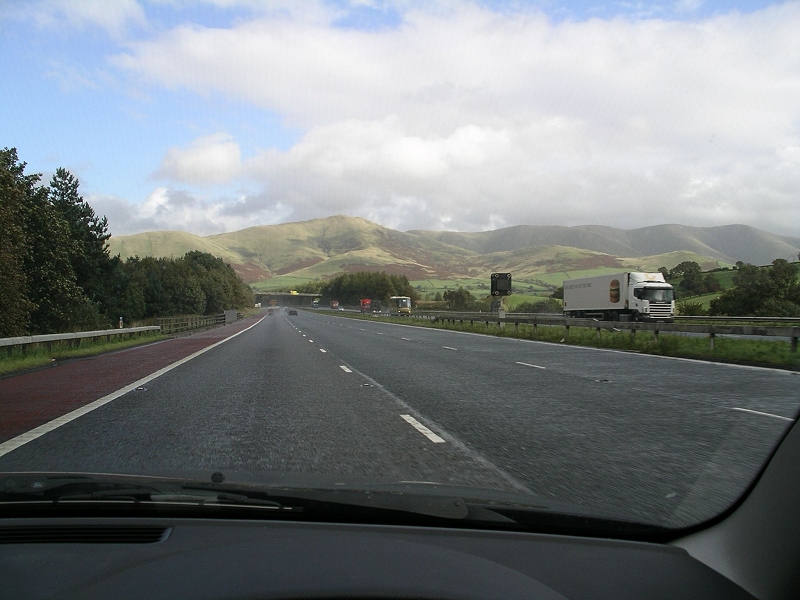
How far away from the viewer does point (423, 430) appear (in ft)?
26.0

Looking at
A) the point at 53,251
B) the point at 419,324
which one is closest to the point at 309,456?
the point at 53,251

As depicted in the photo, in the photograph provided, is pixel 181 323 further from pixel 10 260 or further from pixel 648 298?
pixel 648 298

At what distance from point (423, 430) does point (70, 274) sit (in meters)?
44.7

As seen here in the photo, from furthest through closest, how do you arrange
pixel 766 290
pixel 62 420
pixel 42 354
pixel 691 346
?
Result: pixel 766 290 → pixel 42 354 → pixel 691 346 → pixel 62 420

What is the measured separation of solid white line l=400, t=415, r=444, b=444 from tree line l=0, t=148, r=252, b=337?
30985 mm

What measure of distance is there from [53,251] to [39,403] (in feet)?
122

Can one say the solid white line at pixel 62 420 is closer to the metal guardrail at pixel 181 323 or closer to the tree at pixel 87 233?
the metal guardrail at pixel 181 323

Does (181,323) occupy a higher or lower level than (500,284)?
lower

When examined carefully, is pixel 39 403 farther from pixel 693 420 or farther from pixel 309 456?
pixel 693 420

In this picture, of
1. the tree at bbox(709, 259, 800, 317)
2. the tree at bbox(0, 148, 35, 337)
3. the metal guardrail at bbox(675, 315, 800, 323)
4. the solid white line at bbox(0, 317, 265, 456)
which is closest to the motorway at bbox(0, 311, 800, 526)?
the solid white line at bbox(0, 317, 265, 456)

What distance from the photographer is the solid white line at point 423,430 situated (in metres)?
7.28

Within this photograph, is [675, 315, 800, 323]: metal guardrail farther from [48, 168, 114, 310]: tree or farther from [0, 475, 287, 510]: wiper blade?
[48, 168, 114, 310]: tree

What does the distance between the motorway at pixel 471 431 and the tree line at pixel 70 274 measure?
24536 mm

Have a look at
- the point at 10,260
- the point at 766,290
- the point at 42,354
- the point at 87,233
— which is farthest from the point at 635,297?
the point at 87,233
